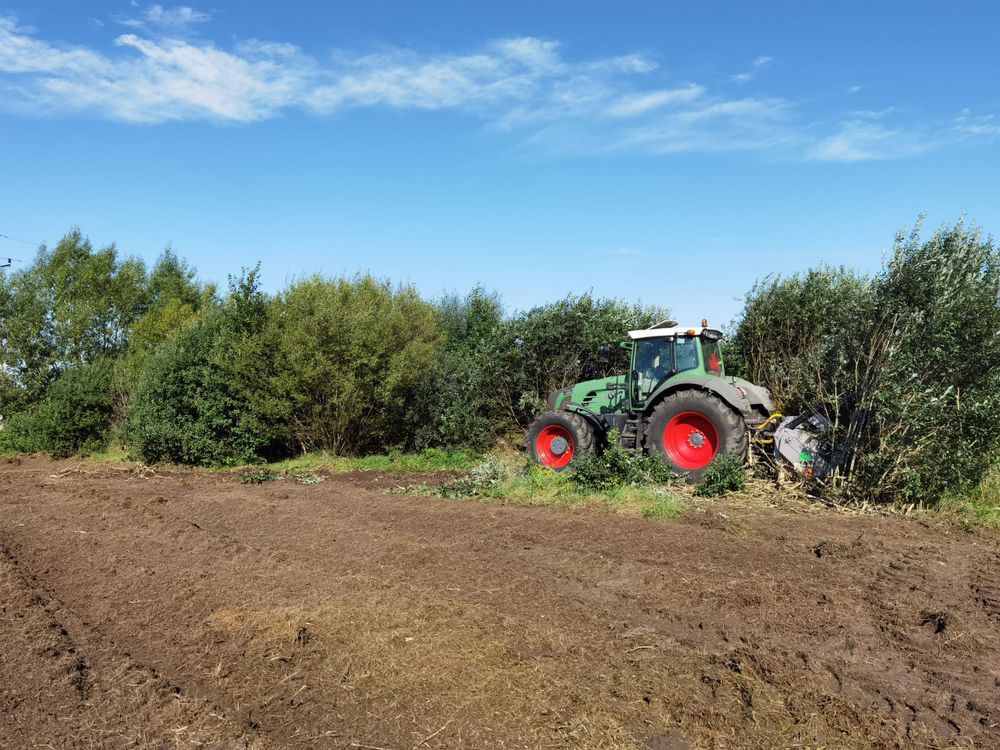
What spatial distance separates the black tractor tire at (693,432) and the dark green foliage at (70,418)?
13.6 metres

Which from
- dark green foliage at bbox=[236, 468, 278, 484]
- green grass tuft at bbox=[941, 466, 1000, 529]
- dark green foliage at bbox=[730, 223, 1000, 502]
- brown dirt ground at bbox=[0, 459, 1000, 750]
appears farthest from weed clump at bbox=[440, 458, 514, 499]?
green grass tuft at bbox=[941, 466, 1000, 529]

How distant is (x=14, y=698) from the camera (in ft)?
13.8

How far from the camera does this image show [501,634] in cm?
503

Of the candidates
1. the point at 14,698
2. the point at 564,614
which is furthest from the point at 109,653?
the point at 564,614

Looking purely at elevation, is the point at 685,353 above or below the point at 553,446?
above

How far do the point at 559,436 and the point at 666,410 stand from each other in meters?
2.10

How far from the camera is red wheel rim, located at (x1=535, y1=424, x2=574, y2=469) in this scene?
12492 mm

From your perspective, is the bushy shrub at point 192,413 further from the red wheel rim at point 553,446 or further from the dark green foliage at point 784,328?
the dark green foliage at point 784,328

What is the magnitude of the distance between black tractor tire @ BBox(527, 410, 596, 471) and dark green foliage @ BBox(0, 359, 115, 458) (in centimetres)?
1146

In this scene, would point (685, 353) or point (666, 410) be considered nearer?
point (666, 410)

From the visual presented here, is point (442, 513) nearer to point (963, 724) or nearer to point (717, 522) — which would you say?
point (717, 522)

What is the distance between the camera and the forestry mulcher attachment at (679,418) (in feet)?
34.3

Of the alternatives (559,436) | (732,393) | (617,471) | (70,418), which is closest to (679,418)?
(732,393)

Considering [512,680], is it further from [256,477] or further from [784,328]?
[784,328]
